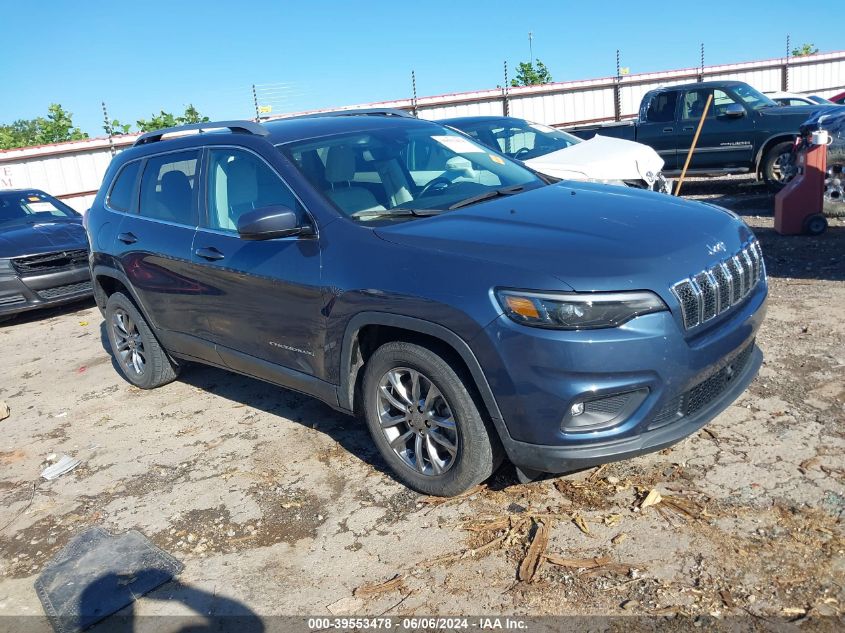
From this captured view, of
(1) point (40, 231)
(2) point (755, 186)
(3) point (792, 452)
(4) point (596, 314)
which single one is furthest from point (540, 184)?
(2) point (755, 186)

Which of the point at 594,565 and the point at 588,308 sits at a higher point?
the point at 588,308

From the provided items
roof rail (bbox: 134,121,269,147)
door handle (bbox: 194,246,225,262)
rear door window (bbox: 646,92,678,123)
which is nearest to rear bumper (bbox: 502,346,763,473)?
door handle (bbox: 194,246,225,262)

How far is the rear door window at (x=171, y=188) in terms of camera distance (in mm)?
4645

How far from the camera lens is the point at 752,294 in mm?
3535

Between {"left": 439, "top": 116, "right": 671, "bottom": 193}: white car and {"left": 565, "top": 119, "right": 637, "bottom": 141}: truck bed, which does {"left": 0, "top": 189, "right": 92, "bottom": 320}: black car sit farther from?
{"left": 565, "top": 119, "right": 637, "bottom": 141}: truck bed

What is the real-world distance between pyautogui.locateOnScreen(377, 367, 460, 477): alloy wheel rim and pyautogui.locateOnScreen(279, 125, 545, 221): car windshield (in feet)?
2.87

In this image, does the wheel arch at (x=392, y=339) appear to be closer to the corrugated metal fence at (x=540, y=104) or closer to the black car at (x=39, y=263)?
the black car at (x=39, y=263)

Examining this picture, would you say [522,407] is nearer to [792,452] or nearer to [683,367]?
[683,367]

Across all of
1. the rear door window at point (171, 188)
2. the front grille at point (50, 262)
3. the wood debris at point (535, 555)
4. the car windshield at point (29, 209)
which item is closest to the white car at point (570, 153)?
the rear door window at point (171, 188)

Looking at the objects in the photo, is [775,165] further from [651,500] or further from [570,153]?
[651,500]

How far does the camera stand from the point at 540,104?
20.4m

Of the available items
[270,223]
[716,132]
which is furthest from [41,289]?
[716,132]

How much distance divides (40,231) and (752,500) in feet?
29.5

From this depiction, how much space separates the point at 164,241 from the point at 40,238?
207 inches
